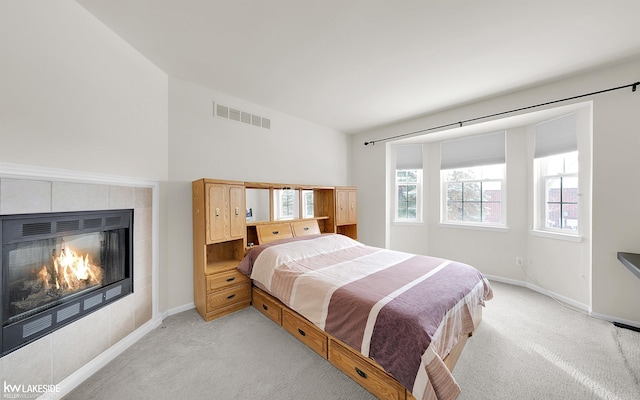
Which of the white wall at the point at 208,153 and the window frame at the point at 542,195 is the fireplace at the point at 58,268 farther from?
the window frame at the point at 542,195

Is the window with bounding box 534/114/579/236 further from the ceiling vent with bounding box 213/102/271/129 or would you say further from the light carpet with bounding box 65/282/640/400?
the ceiling vent with bounding box 213/102/271/129

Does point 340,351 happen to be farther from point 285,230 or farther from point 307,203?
point 307,203

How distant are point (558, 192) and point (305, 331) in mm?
3909

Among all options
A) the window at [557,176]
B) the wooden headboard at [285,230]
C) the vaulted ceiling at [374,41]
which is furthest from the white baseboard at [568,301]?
the wooden headboard at [285,230]

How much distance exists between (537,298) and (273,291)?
3547mm

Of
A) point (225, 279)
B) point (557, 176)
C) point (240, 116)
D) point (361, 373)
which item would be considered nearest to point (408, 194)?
point (557, 176)

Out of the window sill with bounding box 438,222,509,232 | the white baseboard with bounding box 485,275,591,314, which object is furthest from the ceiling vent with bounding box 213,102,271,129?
the white baseboard with bounding box 485,275,591,314

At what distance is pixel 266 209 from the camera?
3.28 metres

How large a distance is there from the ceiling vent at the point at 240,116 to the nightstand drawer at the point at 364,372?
2.95 meters

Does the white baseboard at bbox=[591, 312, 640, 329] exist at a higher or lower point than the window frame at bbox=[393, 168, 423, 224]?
lower

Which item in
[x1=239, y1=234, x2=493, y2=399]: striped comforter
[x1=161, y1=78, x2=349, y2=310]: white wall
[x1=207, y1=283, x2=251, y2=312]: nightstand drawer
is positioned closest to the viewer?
[x1=239, y1=234, x2=493, y2=399]: striped comforter

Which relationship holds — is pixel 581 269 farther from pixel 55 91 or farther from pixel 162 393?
pixel 55 91

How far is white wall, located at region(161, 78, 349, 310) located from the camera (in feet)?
8.55

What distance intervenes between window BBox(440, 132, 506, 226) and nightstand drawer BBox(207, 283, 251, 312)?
146 inches
